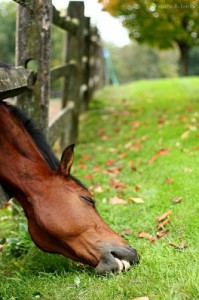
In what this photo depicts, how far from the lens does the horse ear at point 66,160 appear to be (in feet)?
9.04

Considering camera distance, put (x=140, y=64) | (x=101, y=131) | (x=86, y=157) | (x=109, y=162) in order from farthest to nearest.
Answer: (x=140, y=64)
(x=101, y=131)
(x=86, y=157)
(x=109, y=162)

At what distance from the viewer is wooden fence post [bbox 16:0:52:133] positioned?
371 centimetres

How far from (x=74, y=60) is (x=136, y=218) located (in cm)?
370

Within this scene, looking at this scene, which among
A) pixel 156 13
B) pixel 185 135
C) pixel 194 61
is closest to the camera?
pixel 185 135

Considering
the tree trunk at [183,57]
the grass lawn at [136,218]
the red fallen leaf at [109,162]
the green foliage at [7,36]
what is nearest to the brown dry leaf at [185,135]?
the grass lawn at [136,218]

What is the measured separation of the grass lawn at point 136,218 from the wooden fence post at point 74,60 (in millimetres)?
346

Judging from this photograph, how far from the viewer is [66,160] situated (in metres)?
2.80

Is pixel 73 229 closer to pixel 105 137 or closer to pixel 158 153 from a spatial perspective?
pixel 158 153

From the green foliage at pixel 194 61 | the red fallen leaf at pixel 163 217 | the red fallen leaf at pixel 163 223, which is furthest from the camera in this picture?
the green foliage at pixel 194 61

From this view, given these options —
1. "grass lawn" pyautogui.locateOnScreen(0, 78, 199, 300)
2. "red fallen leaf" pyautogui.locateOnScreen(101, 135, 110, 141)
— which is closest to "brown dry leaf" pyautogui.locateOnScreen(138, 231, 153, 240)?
"grass lawn" pyautogui.locateOnScreen(0, 78, 199, 300)

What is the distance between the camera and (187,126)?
20.7 feet

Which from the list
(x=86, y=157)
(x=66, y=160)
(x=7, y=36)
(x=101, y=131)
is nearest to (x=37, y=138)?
(x=66, y=160)

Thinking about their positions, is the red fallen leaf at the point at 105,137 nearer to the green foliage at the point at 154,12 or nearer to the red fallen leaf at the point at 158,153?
the red fallen leaf at the point at 158,153

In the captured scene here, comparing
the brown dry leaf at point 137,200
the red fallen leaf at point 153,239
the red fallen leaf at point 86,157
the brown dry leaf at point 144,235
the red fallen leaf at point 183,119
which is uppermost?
the red fallen leaf at point 183,119
